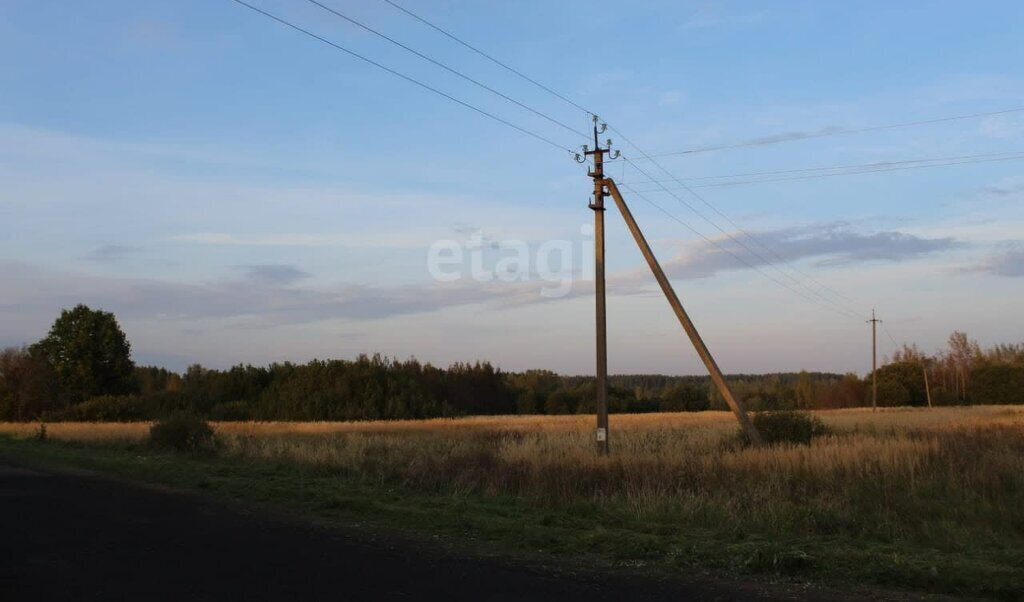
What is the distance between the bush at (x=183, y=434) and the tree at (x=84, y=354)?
166 ft

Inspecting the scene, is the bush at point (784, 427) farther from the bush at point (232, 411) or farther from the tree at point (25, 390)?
the tree at point (25, 390)

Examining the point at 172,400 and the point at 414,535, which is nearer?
the point at 414,535

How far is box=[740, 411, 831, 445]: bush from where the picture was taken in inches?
991

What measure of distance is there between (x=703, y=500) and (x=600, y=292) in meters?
10.4

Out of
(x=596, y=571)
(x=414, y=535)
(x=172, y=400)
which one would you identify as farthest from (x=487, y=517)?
(x=172, y=400)

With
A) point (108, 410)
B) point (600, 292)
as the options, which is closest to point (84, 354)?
point (108, 410)

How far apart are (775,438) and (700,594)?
18.5 meters

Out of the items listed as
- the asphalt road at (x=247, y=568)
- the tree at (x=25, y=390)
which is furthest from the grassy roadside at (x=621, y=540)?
the tree at (x=25, y=390)

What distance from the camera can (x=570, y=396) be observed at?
98938mm

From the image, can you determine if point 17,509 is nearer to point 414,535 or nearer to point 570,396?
point 414,535

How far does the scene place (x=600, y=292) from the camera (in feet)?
75.4

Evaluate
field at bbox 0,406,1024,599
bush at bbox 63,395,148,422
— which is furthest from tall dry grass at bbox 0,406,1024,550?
bush at bbox 63,395,148,422

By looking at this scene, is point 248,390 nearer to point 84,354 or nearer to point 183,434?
point 84,354

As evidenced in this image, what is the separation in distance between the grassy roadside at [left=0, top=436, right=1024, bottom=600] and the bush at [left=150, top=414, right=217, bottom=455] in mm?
8104
